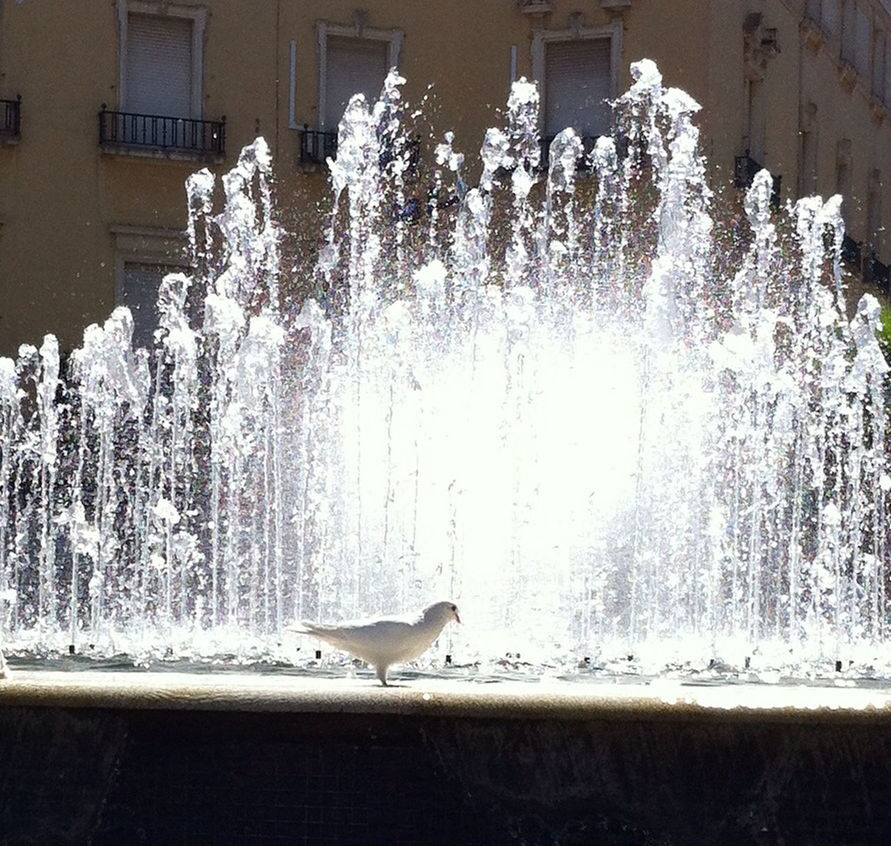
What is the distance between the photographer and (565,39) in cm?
2434

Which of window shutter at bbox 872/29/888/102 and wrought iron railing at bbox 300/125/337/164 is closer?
wrought iron railing at bbox 300/125/337/164

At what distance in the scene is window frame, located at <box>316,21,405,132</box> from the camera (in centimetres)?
2367

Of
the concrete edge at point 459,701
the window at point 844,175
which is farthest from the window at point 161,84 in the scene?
the concrete edge at point 459,701

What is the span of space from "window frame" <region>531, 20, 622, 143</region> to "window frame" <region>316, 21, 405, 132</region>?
1.46 meters

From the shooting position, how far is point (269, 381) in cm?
1411

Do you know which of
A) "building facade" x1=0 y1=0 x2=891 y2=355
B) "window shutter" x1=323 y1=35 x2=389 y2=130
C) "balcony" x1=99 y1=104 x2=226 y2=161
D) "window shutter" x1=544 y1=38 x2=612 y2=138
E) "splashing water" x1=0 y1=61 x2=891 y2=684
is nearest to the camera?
"splashing water" x1=0 y1=61 x2=891 y2=684

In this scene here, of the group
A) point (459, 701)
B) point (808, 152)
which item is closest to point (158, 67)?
point (808, 152)

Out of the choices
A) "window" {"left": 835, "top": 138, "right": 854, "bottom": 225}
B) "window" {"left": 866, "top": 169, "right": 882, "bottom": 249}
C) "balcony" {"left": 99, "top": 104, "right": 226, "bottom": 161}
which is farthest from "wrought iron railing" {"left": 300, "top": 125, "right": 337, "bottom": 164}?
"window" {"left": 866, "top": 169, "right": 882, "bottom": 249}

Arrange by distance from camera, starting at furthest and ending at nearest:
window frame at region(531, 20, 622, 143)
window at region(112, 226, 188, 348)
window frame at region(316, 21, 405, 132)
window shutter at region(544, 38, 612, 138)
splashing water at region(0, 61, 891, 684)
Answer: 1. window frame at region(531, 20, 622, 143)
2. window shutter at region(544, 38, 612, 138)
3. window frame at region(316, 21, 405, 132)
4. window at region(112, 226, 188, 348)
5. splashing water at region(0, 61, 891, 684)

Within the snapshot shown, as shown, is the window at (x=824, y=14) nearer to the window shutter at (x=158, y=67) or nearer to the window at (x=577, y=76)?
the window at (x=577, y=76)

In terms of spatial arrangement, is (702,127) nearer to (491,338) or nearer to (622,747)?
(491,338)

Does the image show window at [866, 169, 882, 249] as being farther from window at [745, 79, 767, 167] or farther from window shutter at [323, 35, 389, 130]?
window shutter at [323, 35, 389, 130]

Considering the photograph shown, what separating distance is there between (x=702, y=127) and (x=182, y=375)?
386 inches

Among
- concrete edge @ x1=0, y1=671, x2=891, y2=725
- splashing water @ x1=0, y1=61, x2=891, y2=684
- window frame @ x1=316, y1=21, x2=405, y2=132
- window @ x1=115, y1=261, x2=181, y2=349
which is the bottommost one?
concrete edge @ x1=0, y1=671, x2=891, y2=725
